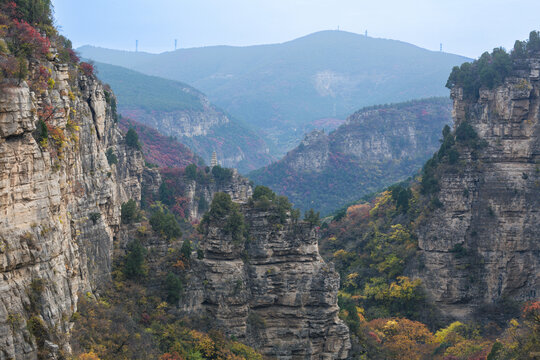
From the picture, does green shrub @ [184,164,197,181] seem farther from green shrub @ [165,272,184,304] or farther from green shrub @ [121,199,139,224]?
green shrub @ [165,272,184,304]

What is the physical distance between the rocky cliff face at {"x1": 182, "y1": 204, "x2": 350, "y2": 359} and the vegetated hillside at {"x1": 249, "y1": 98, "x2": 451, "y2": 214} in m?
94.5

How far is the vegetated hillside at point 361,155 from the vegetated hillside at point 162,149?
26.8m

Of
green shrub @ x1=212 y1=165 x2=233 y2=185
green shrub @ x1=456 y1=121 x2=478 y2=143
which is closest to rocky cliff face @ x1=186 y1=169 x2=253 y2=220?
green shrub @ x1=212 y1=165 x2=233 y2=185

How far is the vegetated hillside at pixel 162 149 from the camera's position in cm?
11554

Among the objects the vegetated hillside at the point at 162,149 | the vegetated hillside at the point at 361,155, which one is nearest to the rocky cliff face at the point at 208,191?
the vegetated hillside at the point at 162,149

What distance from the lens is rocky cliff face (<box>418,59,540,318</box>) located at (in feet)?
204

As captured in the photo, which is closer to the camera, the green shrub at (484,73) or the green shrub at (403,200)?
the green shrub at (484,73)

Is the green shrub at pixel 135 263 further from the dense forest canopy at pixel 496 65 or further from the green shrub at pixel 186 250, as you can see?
the dense forest canopy at pixel 496 65

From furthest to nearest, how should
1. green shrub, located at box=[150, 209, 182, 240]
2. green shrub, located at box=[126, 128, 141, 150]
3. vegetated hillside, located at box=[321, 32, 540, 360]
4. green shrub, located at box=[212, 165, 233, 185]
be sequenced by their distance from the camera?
1. green shrub, located at box=[212, 165, 233, 185]
2. green shrub, located at box=[126, 128, 141, 150]
3. vegetated hillside, located at box=[321, 32, 540, 360]
4. green shrub, located at box=[150, 209, 182, 240]

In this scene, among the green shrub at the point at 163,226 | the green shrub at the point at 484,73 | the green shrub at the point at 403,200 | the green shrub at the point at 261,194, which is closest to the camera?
the green shrub at the point at 163,226

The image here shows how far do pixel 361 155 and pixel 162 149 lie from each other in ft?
173

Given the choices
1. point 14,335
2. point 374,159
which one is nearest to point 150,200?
point 14,335

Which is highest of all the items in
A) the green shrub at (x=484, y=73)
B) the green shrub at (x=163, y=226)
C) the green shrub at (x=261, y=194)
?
the green shrub at (x=484, y=73)

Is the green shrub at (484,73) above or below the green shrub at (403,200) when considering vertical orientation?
above
